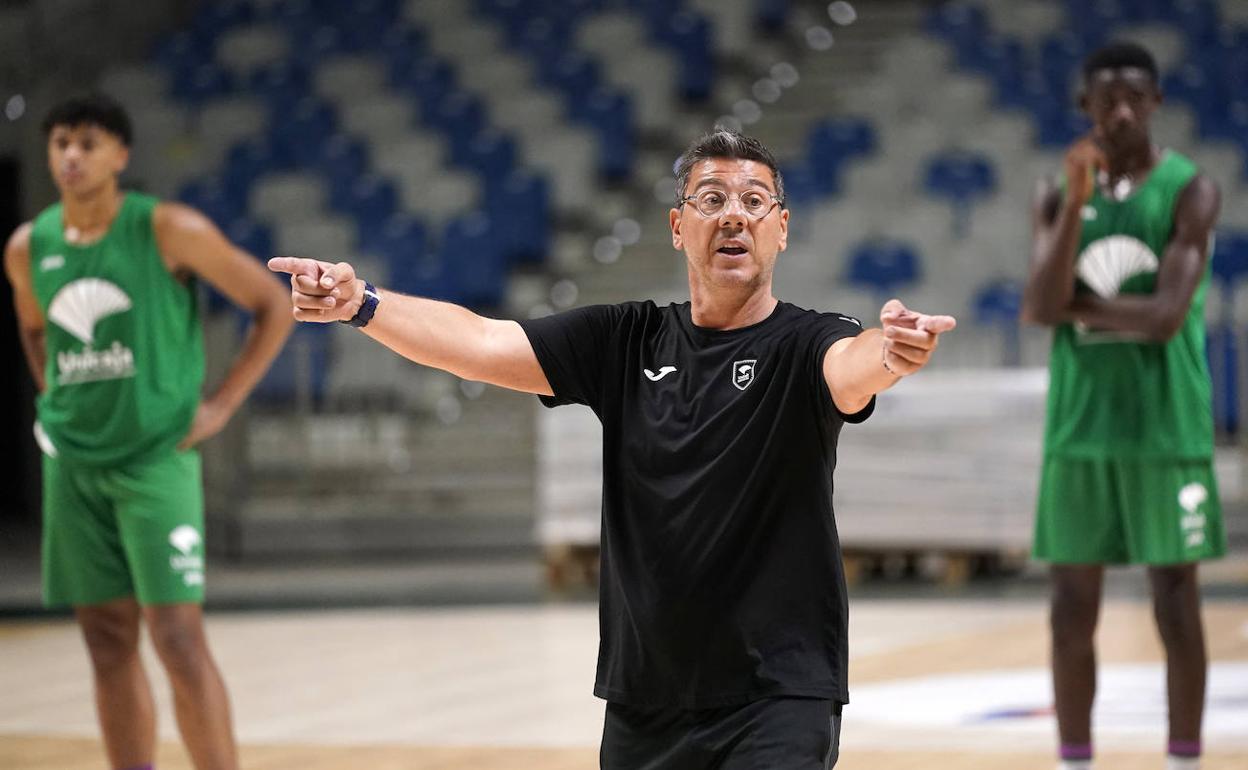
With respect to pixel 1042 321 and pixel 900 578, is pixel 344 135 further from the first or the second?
pixel 1042 321

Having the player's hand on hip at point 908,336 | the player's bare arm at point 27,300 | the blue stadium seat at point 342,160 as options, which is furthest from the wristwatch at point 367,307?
the blue stadium seat at point 342,160

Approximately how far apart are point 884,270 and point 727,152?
9794mm

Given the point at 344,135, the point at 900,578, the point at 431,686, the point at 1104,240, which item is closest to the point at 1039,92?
the point at 900,578

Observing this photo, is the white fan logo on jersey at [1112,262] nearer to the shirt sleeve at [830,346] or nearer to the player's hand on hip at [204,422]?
the shirt sleeve at [830,346]

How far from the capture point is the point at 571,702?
6.70 meters

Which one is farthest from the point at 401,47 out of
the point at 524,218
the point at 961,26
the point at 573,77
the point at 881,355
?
the point at 881,355

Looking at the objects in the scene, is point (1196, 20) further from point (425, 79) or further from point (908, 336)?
point (908, 336)

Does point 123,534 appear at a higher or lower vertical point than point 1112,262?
lower

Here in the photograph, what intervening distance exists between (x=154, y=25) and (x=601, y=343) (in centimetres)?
1536

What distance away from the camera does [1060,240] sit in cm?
Answer: 457

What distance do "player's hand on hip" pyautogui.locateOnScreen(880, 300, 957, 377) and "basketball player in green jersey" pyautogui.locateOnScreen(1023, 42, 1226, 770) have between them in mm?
2165

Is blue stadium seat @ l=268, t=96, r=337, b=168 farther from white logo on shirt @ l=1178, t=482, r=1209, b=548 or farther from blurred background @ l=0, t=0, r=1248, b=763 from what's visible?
white logo on shirt @ l=1178, t=482, r=1209, b=548

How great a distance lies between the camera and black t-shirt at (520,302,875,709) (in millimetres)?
Result: 2914

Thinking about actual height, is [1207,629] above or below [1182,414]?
below
